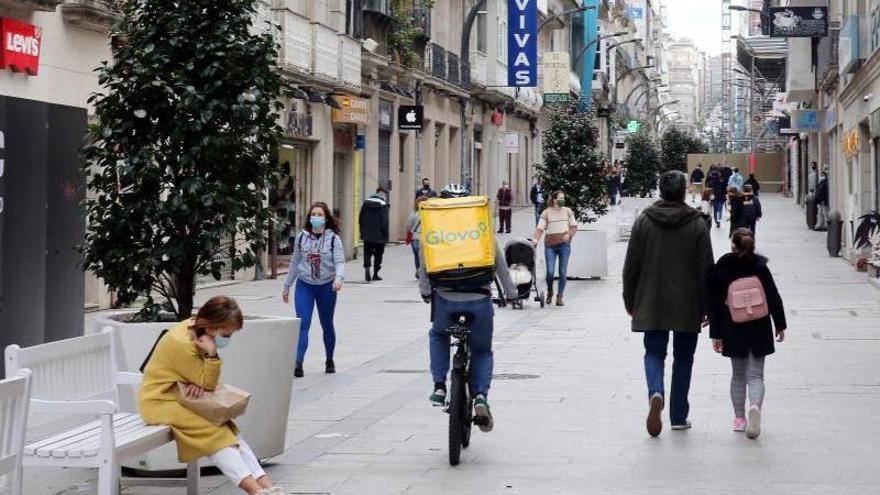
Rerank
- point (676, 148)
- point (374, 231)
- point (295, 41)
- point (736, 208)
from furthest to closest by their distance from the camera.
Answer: point (676, 148) < point (736, 208) < point (295, 41) < point (374, 231)

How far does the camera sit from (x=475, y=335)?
1023 centimetres

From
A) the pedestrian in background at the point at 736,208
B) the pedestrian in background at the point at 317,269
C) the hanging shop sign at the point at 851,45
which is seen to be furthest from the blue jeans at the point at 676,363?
the pedestrian in background at the point at 736,208

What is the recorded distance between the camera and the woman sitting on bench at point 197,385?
303 inches

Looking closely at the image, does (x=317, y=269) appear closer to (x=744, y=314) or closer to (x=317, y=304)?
(x=317, y=304)

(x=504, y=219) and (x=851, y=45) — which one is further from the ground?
(x=851, y=45)

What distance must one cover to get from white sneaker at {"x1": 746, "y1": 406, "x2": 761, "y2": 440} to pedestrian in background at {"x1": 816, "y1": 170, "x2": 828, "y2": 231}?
34830mm

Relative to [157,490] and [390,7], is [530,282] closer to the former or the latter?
[157,490]

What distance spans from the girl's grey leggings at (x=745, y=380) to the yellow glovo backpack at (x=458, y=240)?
6.57ft

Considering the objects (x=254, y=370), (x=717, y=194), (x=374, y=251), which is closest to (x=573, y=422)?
(x=254, y=370)

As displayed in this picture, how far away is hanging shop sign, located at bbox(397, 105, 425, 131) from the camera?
3997cm

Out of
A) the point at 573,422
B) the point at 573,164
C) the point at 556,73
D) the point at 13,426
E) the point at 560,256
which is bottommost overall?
the point at 573,422

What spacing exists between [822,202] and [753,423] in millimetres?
36574

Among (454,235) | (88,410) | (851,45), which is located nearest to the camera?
(88,410)

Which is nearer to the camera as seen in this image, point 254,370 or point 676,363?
point 254,370
